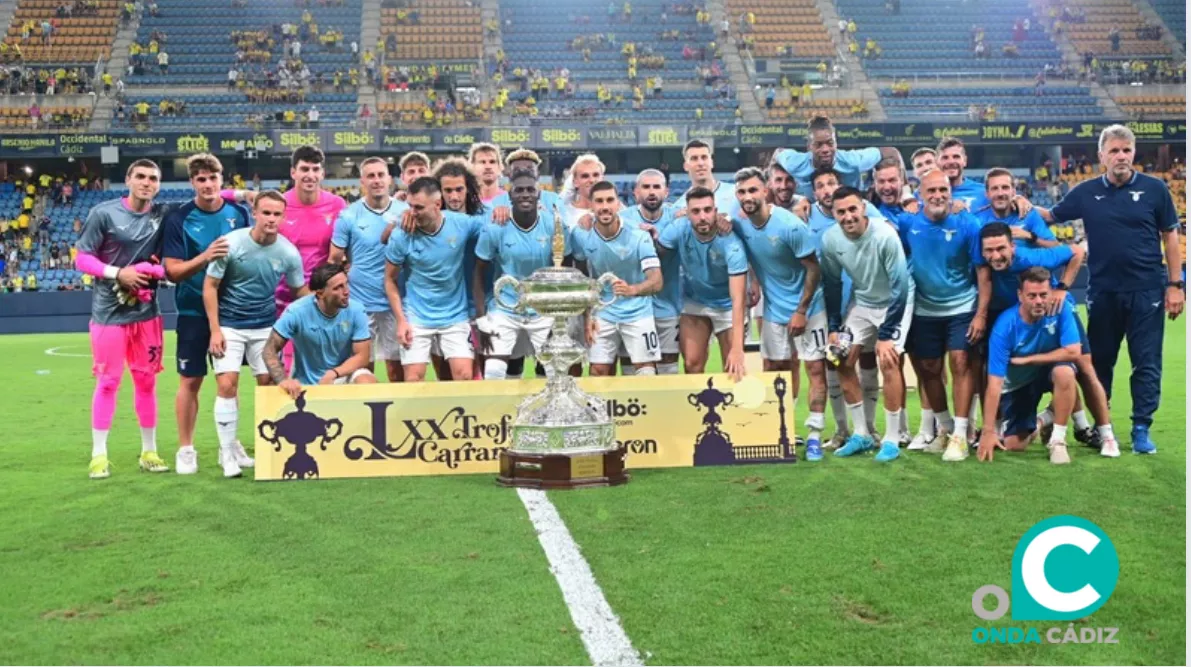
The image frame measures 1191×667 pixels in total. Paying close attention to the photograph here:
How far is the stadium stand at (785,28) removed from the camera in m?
43.9

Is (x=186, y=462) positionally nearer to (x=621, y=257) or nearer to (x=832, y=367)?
(x=621, y=257)

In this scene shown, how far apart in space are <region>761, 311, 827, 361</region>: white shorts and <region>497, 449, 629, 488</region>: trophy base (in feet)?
5.31

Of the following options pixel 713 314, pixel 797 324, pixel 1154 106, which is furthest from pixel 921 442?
pixel 1154 106

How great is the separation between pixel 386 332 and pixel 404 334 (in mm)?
944

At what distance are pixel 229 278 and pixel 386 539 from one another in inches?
103

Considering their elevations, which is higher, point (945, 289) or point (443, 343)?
point (945, 289)

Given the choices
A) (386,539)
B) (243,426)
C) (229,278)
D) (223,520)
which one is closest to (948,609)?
(386,539)

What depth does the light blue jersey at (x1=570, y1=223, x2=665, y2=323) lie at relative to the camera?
8.03m

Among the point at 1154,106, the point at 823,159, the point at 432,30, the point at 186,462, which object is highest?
the point at 432,30

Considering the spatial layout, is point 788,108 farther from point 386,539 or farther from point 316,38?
point 386,539

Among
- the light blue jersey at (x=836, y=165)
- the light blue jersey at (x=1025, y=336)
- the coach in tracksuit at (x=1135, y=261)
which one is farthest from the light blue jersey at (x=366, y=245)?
the coach in tracksuit at (x=1135, y=261)

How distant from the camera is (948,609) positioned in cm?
428

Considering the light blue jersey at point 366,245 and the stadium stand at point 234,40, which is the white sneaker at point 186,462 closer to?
the light blue jersey at point 366,245

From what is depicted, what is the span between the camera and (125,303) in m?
7.73
